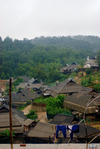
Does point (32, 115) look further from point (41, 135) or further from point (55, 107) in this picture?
point (41, 135)

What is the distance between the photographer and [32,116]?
20.8 meters

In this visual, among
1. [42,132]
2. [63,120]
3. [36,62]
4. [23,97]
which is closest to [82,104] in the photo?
[63,120]

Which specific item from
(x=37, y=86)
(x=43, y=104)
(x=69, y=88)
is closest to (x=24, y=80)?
(x=37, y=86)

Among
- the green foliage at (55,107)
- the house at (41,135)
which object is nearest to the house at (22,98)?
the green foliage at (55,107)

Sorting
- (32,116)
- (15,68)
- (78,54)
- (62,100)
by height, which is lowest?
(32,116)

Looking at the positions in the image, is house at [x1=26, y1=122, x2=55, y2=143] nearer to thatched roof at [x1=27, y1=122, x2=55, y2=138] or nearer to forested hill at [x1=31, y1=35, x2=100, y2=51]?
thatched roof at [x1=27, y1=122, x2=55, y2=138]

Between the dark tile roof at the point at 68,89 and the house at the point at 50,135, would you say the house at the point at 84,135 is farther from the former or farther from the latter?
the dark tile roof at the point at 68,89

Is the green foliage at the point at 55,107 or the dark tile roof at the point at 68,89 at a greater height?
the dark tile roof at the point at 68,89

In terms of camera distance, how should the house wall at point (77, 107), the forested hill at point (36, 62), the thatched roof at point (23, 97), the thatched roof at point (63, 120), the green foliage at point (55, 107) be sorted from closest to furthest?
1. the thatched roof at point (63, 120)
2. the house wall at point (77, 107)
3. the green foliage at point (55, 107)
4. the thatched roof at point (23, 97)
5. the forested hill at point (36, 62)

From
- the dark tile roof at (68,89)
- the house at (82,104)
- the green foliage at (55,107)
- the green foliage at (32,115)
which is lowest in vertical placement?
the green foliage at (32,115)

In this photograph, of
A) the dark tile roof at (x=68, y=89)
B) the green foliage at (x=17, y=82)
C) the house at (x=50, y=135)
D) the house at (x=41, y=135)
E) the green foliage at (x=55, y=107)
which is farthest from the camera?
the green foliage at (x=17, y=82)

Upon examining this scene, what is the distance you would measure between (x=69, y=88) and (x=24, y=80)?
25.1 m

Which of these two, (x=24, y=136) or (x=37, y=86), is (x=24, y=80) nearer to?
(x=37, y=86)

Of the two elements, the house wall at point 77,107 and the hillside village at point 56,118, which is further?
the house wall at point 77,107
